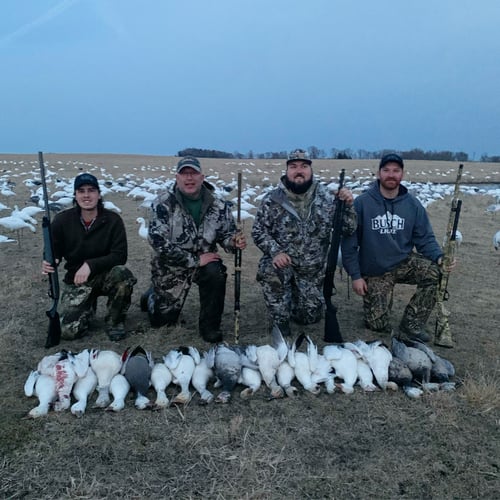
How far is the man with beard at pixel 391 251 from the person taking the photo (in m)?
5.11

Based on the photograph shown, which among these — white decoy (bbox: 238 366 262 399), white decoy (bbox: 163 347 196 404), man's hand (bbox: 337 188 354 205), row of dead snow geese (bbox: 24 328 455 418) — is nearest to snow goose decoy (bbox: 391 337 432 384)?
row of dead snow geese (bbox: 24 328 455 418)

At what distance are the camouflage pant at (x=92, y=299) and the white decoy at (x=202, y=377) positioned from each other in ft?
4.41

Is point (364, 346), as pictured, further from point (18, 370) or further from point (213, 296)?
point (18, 370)

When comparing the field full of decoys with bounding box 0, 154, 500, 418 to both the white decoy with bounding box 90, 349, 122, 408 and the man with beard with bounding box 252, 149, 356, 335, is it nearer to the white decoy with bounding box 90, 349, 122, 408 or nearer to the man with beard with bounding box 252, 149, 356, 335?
the white decoy with bounding box 90, 349, 122, 408

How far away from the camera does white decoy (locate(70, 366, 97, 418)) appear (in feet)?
11.7

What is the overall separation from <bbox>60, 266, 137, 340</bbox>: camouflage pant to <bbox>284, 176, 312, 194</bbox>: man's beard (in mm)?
1970

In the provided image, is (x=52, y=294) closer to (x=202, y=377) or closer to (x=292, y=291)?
(x=202, y=377)

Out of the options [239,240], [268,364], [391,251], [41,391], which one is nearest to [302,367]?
[268,364]

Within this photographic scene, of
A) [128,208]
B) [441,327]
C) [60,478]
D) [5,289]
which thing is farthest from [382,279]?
[128,208]

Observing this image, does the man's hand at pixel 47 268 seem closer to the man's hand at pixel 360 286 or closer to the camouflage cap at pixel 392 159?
the man's hand at pixel 360 286

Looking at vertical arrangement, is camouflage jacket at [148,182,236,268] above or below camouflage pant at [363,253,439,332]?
above

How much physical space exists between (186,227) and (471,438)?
3200mm

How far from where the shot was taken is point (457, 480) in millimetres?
2914

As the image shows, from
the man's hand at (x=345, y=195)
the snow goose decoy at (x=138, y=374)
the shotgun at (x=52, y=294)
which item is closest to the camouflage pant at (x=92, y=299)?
the shotgun at (x=52, y=294)
